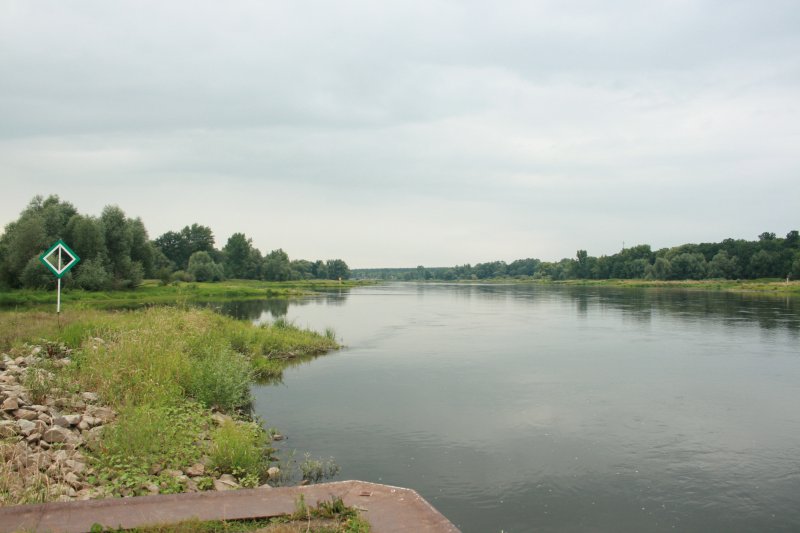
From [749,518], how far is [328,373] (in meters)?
15.4

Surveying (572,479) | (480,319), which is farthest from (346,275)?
(572,479)

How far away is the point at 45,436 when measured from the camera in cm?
919

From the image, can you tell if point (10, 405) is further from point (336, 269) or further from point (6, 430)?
point (336, 269)

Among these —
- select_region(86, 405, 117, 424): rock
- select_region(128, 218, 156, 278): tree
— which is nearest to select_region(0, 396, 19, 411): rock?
select_region(86, 405, 117, 424): rock

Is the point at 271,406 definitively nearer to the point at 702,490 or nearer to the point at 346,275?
the point at 702,490

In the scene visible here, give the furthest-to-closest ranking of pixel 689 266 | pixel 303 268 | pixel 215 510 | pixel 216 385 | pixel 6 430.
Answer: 1. pixel 303 268
2. pixel 689 266
3. pixel 216 385
4. pixel 6 430
5. pixel 215 510

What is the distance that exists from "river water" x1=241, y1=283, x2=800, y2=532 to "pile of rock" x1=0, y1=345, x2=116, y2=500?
463 cm

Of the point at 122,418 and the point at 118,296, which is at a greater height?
the point at 118,296

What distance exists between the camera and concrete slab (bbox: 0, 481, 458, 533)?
5922mm

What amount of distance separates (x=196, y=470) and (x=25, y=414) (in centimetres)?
350

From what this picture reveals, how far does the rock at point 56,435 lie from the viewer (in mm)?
9195

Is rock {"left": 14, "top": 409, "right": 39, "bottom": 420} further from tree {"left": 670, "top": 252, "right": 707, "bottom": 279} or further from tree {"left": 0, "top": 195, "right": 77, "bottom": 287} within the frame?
tree {"left": 670, "top": 252, "right": 707, "bottom": 279}

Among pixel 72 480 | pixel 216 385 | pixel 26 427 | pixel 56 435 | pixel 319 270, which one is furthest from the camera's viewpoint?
pixel 319 270

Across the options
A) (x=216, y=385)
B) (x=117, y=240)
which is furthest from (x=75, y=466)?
(x=117, y=240)
